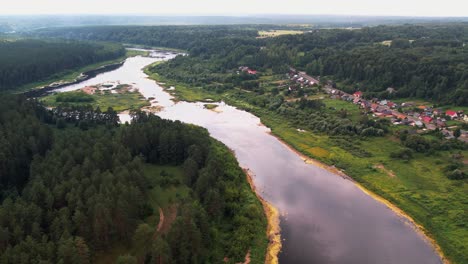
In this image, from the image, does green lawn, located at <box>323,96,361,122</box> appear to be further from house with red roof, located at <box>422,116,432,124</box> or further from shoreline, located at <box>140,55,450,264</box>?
shoreline, located at <box>140,55,450,264</box>

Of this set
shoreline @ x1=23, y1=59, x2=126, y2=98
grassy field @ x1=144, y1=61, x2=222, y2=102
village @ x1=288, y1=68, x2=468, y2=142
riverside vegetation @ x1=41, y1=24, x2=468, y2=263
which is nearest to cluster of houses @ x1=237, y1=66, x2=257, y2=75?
riverside vegetation @ x1=41, y1=24, x2=468, y2=263

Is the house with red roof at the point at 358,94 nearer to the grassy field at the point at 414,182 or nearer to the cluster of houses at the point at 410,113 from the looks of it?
the cluster of houses at the point at 410,113

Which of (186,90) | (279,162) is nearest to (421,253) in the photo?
(279,162)

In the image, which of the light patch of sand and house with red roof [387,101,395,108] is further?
house with red roof [387,101,395,108]

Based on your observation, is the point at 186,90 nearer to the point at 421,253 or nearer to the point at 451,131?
the point at 451,131

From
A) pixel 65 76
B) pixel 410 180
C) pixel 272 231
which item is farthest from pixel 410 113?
pixel 65 76
